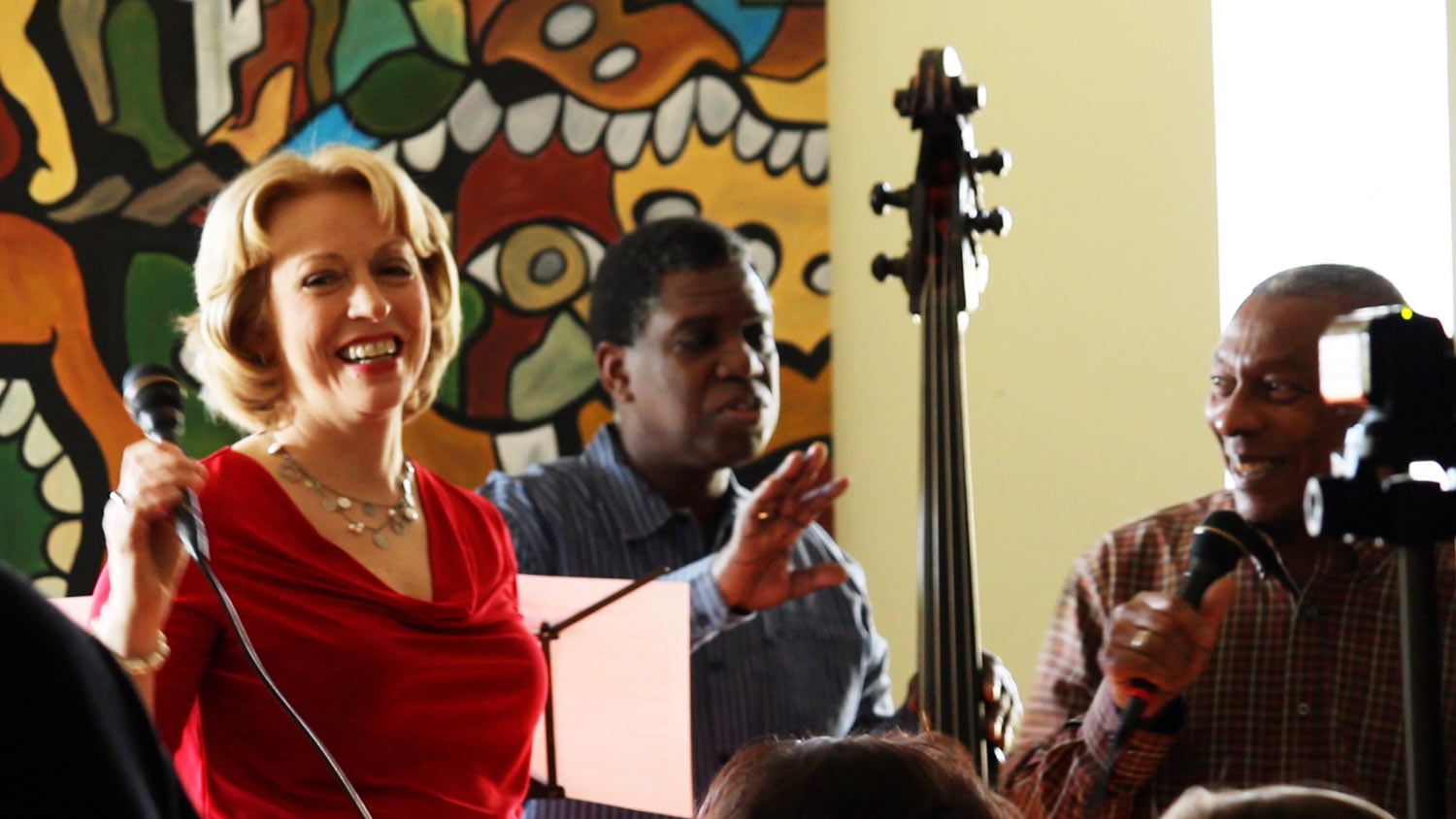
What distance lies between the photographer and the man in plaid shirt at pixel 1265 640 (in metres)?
1.80

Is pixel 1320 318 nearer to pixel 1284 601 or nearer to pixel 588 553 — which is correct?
pixel 1284 601

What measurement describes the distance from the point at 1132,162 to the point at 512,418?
1.23 meters

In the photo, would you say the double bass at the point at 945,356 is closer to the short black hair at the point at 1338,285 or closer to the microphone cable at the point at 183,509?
the short black hair at the point at 1338,285

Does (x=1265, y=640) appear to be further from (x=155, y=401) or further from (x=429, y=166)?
(x=429, y=166)

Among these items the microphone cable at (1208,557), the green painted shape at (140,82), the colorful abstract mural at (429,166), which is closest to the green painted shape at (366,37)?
the colorful abstract mural at (429,166)

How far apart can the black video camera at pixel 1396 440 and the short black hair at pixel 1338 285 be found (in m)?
0.77

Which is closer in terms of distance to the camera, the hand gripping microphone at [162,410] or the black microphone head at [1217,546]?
the hand gripping microphone at [162,410]


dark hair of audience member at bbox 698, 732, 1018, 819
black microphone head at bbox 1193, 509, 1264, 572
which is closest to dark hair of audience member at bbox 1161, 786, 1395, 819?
dark hair of audience member at bbox 698, 732, 1018, 819

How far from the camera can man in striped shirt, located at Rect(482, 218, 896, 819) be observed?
218 cm

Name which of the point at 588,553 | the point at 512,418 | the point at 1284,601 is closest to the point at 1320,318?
the point at 1284,601

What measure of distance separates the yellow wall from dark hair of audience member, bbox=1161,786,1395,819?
2164mm

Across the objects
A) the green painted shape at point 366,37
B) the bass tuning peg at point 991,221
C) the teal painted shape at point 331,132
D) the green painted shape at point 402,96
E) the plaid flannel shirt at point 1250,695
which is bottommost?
the plaid flannel shirt at point 1250,695

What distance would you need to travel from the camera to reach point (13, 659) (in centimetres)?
44

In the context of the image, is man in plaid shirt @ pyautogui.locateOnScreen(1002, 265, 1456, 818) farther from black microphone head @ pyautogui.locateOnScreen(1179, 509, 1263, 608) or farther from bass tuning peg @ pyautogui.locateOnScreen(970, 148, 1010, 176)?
bass tuning peg @ pyautogui.locateOnScreen(970, 148, 1010, 176)
